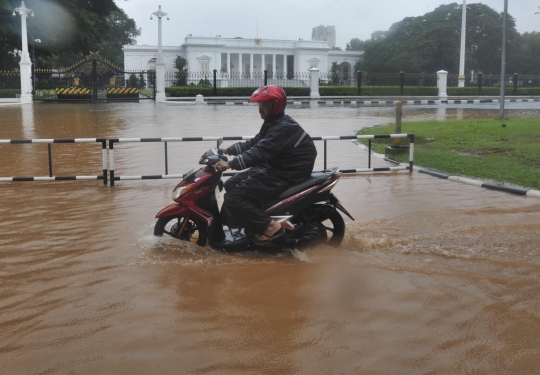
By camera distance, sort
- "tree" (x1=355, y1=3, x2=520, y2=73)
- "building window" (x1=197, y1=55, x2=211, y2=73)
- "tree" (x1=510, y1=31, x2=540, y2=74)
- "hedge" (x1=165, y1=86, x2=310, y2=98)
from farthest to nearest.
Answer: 1. "building window" (x1=197, y1=55, x2=211, y2=73)
2. "tree" (x1=510, y1=31, x2=540, y2=74)
3. "tree" (x1=355, y1=3, x2=520, y2=73)
4. "hedge" (x1=165, y1=86, x2=310, y2=98)

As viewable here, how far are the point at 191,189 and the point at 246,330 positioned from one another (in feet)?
5.98

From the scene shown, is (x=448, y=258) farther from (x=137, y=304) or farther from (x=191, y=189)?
(x=137, y=304)

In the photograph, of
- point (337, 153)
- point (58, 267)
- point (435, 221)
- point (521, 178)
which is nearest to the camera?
point (58, 267)

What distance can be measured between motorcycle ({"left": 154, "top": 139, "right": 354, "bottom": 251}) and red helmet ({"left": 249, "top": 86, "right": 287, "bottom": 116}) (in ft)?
2.01

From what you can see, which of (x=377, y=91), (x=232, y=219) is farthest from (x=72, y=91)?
(x=232, y=219)

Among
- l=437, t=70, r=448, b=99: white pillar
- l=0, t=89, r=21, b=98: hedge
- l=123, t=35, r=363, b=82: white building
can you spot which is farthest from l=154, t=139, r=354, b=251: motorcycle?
l=123, t=35, r=363, b=82: white building

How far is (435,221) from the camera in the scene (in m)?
6.71

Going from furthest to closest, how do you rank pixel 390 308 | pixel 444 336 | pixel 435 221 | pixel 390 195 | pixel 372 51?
1. pixel 372 51
2. pixel 390 195
3. pixel 435 221
4. pixel 390 308
5. pixel 444 336

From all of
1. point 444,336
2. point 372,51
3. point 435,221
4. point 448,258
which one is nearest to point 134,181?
point 435,221

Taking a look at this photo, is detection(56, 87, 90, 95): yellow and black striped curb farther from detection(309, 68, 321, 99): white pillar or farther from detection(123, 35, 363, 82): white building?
detection(123, 35, 363, 82): white building

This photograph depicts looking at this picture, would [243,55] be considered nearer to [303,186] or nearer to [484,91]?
[484,91]

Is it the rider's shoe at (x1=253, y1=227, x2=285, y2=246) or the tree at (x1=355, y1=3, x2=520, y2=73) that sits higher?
the tree at (x1=355, y1=3, x2=520, y2=73)

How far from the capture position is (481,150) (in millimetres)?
11977

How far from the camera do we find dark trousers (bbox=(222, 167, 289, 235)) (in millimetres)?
5152
